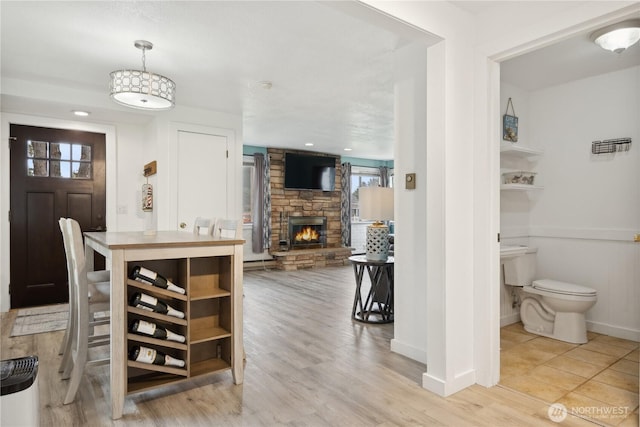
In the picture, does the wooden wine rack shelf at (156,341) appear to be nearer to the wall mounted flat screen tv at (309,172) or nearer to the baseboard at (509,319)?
the baseboard at (509,319)

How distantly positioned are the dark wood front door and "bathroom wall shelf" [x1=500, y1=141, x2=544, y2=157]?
4455 mm

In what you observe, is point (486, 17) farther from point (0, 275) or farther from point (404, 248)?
point (0, 275)

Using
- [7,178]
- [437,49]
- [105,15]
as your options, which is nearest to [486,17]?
[437,49]

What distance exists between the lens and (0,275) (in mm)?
4020

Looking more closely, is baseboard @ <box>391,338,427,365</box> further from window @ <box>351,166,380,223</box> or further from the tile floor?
window @ <box>351,166,380,223</box>

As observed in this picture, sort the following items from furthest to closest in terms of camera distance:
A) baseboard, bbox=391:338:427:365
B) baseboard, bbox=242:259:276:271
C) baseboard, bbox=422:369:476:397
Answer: baseboard, bbox=242:259:276:271 → baseboard, bbox=391:338:427:365 → baseboard, bbox=422:369:476:397

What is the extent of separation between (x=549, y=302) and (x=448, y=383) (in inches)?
61.1

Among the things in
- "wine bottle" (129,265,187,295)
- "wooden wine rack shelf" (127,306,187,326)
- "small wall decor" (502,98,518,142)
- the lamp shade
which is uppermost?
"small wall decor" (502,98,518,142)

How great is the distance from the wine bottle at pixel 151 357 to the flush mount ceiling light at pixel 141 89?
163 cm

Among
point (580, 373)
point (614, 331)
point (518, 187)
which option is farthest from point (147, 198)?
point (614, 331)

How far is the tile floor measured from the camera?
2.04 m

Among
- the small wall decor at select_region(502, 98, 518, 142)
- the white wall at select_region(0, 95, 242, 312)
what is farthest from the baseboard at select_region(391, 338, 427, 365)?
the white wall at select_region(0, 95, 242, 312)

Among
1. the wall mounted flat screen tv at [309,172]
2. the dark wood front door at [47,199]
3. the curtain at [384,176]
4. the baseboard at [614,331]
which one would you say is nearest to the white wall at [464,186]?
the baseboard at [614,331]

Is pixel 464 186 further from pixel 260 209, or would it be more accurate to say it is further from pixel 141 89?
pixel 260 209
